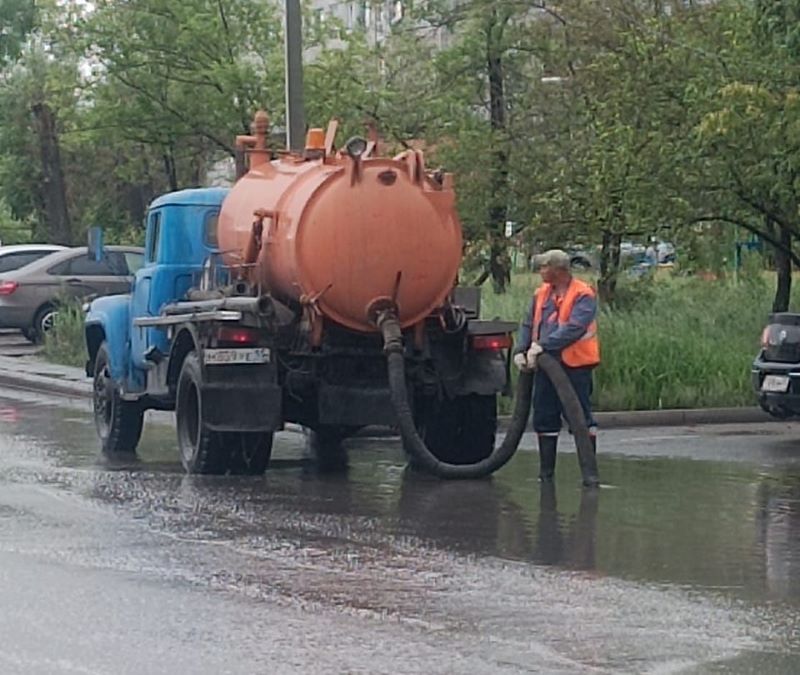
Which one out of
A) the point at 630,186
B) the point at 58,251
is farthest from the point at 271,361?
the point at 58,251

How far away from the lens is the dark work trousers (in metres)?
14.3

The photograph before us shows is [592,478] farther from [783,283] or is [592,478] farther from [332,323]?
[783,283]

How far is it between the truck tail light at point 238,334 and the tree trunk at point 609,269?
1327 centimetres

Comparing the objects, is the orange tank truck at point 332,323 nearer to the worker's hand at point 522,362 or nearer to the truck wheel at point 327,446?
the truck wheel at point 327,446

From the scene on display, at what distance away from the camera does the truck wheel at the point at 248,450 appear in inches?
566

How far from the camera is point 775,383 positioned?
16.4 meters

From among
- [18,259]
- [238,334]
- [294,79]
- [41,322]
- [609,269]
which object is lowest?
[41,322]

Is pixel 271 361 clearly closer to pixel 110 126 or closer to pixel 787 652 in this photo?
pixel 787 652

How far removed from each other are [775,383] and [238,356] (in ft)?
16.9

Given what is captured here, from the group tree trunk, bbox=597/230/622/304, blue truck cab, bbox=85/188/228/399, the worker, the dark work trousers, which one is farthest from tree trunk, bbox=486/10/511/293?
the dark work trousers

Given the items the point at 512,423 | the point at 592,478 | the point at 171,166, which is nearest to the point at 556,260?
the point at 512,423

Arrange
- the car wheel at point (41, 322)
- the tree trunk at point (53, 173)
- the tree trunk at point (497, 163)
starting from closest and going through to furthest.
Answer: the tree trunk at point (497, 163)
the car wheel at point (41, 322)
the tree trunk at point (53, 173)

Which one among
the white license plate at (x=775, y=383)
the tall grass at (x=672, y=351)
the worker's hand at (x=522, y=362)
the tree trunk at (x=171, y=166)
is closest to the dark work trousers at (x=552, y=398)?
the worker's hand at (x=522, y=362)

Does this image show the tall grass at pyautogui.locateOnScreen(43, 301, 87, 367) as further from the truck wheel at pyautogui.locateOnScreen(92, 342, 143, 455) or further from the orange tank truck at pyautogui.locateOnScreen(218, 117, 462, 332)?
the orange tank truck at pyautogui.locateOnScreen(218, 117, 462, 332)
